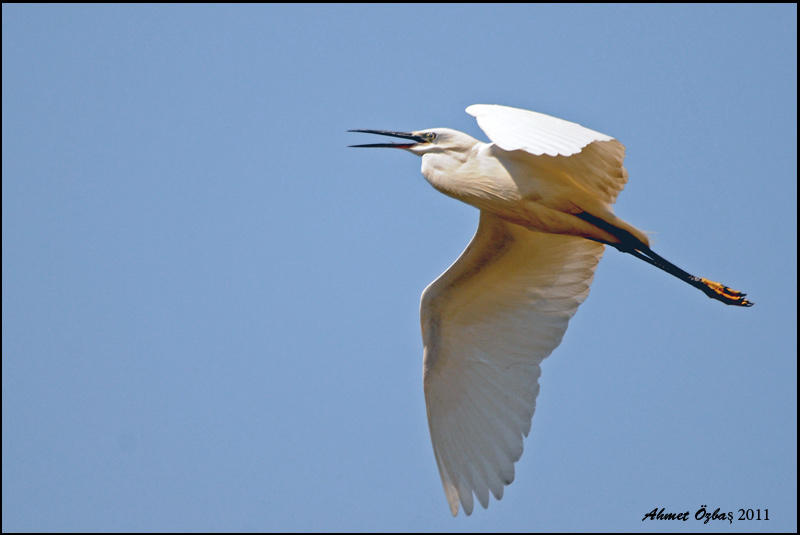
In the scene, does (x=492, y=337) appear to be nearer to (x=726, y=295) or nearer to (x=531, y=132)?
(x=726, y=295)

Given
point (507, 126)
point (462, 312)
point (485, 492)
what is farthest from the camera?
point (462, 312)

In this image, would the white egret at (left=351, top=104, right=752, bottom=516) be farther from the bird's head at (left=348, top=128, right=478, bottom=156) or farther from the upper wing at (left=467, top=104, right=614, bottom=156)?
the upper wing at (left=467, top=104, right=614, bottom=156)

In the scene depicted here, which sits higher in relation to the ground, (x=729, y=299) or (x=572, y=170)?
(x=572, y=170)

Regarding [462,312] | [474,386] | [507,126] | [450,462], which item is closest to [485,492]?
[450,462]

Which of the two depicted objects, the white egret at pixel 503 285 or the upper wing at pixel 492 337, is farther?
the upper wing at pixel 492 337

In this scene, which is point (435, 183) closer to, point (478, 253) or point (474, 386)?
point (478, 253)

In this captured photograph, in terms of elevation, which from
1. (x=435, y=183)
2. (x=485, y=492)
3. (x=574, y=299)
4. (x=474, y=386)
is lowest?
(x=485, y=492)

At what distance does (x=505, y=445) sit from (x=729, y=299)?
208 cm

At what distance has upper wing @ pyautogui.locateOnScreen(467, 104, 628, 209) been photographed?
505 centimetres

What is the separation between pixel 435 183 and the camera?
6.80 meters

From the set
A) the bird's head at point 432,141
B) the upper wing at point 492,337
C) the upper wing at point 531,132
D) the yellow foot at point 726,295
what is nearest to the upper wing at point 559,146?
the upper wing at point 531,132

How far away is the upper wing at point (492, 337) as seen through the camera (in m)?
7.23

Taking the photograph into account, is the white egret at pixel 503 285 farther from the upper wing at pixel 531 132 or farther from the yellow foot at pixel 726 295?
the upper wing at pixel 531 132

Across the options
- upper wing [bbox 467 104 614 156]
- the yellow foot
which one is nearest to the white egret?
the yellow foot
